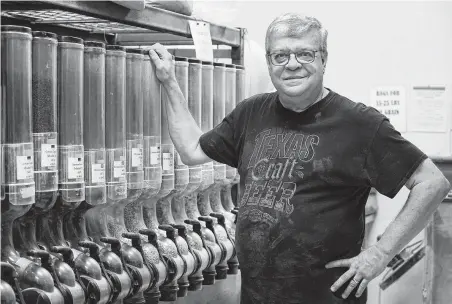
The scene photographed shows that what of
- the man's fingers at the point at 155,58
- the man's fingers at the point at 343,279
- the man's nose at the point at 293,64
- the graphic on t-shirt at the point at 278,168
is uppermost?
the man's fingers at the point at 155,58

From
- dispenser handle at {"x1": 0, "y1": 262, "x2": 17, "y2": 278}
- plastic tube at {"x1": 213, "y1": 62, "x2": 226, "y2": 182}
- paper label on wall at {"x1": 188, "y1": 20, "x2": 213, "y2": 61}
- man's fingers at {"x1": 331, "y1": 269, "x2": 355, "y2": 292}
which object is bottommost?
man's fingers at {"x1": 331, "y1": 269, "x2": 355, "y2": 292}

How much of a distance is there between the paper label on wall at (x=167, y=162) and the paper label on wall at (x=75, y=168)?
427mm

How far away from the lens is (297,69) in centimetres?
202

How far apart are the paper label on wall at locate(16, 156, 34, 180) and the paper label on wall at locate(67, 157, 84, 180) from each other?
0.15 metres

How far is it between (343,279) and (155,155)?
618mm

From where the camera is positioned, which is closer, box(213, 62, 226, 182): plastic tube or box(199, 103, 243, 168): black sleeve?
box(199, 103, 243, 168): black sleeve

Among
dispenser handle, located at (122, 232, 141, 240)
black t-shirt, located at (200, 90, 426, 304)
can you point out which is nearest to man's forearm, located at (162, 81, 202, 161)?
black t-shirt, located at (200, 90, 426, 304)

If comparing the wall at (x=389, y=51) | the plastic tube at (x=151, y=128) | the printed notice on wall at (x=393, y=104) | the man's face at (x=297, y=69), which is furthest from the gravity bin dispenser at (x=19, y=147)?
the printed notice on wall at (x=393, y=104)

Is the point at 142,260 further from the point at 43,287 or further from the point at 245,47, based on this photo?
the point at 245,47

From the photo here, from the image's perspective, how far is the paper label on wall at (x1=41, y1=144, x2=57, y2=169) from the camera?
5.35ft

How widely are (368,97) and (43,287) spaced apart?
10.3 ft

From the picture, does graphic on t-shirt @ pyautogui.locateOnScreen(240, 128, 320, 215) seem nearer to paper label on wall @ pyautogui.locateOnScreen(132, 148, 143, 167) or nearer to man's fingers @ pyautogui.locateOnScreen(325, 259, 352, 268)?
man's fingers @ pyautogui.locateOnScreen(325, 259, 352, 268)

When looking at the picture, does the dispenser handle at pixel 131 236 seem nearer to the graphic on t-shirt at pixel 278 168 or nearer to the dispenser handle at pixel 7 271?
the graphic on t-shirt at pixel 278 168

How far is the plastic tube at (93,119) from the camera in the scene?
5.88ft
